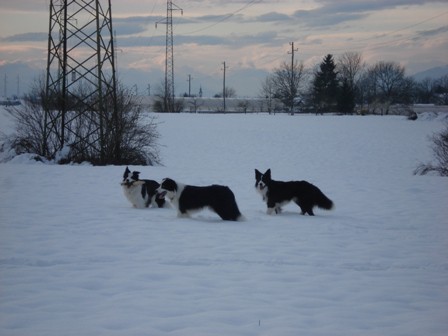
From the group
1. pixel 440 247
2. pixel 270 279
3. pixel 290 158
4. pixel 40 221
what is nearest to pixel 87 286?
pixel 270 279

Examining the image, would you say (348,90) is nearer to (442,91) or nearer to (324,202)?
(442,91)

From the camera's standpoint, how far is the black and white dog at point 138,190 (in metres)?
11.4

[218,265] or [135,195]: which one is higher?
[135,195]

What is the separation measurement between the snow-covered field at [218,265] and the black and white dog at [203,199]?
0.27 m

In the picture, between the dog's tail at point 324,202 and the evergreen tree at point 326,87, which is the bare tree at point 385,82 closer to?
the evergreen tree at point 326,87

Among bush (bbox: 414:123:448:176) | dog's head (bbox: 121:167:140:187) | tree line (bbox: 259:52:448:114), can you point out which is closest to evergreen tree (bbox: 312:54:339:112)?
tree line (bbox: 259:52:448:114)

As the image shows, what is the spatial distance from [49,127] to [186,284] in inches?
646

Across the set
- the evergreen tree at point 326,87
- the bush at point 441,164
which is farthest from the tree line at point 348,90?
the bush at point 441,164

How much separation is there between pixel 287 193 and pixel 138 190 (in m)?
3.44

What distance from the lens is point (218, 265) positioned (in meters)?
7.12

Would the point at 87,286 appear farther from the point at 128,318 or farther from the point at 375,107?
the point at 375,107

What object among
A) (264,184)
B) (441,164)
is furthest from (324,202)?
(441,164)

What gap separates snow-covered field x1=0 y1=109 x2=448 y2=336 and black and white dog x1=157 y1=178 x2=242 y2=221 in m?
0.27

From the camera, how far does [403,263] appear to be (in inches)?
297
